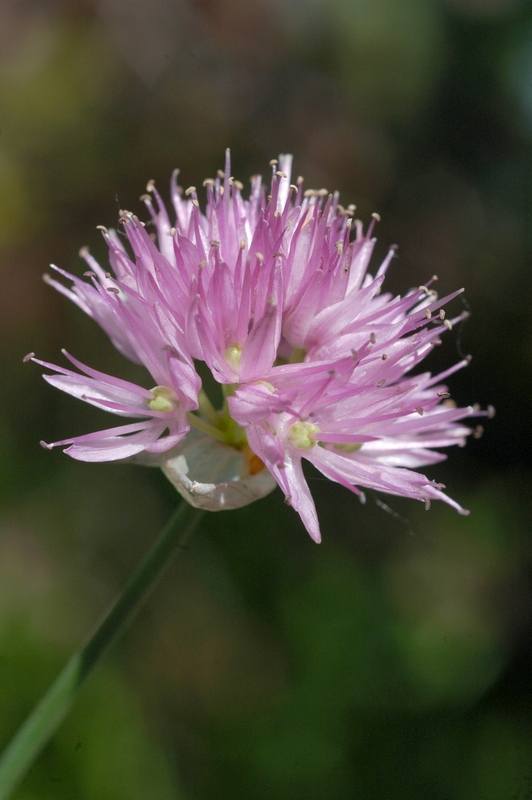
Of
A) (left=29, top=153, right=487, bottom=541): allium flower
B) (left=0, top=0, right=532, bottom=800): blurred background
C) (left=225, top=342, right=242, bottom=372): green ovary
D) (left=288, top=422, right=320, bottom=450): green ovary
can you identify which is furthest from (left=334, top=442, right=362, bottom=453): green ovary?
(left=0, top=0, right=532, bottom=800): blurred background

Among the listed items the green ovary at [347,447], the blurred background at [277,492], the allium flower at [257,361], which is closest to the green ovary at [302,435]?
the allium flower at [257,361]

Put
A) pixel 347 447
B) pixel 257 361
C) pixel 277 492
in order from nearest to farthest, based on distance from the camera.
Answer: pixel 257 361
pixel 347 447
pixel 277 492

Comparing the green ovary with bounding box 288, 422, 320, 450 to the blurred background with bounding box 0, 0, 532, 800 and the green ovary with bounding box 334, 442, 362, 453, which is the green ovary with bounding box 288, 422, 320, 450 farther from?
the blurred background with bounding box 0, 0, 532, 800

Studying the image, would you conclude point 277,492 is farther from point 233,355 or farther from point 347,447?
point 233,355

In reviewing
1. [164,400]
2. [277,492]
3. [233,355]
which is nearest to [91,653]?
[164,400]

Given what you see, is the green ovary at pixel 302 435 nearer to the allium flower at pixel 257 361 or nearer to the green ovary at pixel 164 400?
the allium flower at pixel 257 361

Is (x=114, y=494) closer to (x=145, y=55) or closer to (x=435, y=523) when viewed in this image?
(x=435, y=523)
